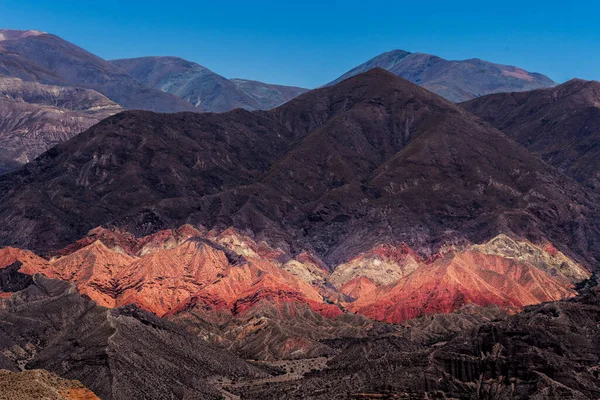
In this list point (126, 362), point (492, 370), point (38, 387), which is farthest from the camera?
point (126, 362)

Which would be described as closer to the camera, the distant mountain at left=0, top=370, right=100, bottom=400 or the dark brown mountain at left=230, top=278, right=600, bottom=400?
the distant mountain at left=0, top=370, right=100, bottom=400

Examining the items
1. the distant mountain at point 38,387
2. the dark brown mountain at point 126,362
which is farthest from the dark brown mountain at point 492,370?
the distant mountain at point 38,387

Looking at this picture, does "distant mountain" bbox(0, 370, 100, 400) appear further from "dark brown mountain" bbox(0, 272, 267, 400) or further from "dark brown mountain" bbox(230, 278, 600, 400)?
"dark brown mountain" bbox(0, 272, 267, 400)

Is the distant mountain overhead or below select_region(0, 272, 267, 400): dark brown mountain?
overhead

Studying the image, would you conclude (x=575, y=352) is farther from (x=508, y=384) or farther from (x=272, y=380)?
(x=272, y=380)

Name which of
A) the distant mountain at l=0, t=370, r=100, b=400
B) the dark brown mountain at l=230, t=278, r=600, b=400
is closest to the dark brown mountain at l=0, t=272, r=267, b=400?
the dark brown mountain at l=230, t=278, r=600, b=400

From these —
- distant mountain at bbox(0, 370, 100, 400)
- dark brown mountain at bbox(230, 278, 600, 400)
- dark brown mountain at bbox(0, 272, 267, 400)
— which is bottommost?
dark brown mountain at bbox(0, 272, 267, 400)

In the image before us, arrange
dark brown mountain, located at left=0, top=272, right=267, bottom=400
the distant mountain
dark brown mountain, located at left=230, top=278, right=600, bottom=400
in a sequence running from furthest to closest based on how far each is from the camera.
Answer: dark brown mountain, located at left=0, top=272, right=267, bottom=400 < dark brown mountain, located at left=230, top=278, right=600, bottom=400 < the distant mountain

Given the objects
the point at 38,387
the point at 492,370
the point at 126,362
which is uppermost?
the point at 38,387

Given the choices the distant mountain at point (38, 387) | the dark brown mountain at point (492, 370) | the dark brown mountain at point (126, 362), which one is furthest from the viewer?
the dark brown mountain at point (126, 362)

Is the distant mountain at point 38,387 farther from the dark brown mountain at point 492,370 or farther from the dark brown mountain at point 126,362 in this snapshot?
the dark brown mountain at point 126,362

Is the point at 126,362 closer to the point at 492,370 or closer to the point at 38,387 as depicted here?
the point at 492,370

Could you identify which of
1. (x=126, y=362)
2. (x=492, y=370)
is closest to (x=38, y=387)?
(x=492, y=370)

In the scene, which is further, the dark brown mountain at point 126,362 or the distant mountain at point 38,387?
the dark brown mountain at point 126,362
